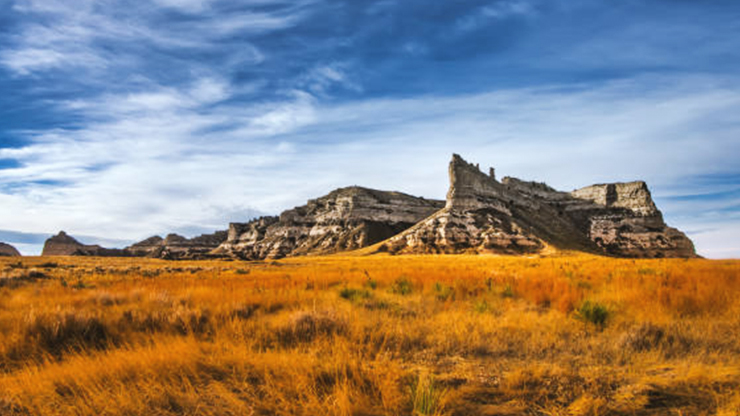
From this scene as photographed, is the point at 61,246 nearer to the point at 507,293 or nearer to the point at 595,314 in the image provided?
the point at 507,293

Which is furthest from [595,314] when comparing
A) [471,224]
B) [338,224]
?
[338,224]

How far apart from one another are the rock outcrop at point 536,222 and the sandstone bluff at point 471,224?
0.70 ft

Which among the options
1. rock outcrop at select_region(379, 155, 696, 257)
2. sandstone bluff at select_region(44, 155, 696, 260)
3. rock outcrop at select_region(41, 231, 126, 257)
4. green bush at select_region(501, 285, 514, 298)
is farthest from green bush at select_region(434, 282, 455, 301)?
rock outcrop at select_region(41, 231, 126, 257)

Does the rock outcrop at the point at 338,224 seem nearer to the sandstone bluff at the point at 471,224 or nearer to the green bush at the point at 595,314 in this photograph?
the sandstone bluff at the point at 471,224

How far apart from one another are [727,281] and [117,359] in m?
12.2

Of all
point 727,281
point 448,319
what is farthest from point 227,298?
point 727,281

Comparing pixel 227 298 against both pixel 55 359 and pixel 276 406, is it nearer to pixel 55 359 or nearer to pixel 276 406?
pixel 55 359

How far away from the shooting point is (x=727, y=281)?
7.91 m

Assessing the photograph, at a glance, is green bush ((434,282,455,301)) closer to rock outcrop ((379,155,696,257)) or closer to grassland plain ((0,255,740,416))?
grassland plain ((0,255,740,416))

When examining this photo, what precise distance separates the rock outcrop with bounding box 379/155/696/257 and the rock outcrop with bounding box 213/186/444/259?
22687 mm

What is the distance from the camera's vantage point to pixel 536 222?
75.7m

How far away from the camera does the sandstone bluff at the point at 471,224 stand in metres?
67.1

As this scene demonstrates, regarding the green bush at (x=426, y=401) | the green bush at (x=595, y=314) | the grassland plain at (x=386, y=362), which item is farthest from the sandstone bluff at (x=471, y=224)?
the green bush at (x=426, y=401)

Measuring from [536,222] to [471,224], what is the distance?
62.0 feet
